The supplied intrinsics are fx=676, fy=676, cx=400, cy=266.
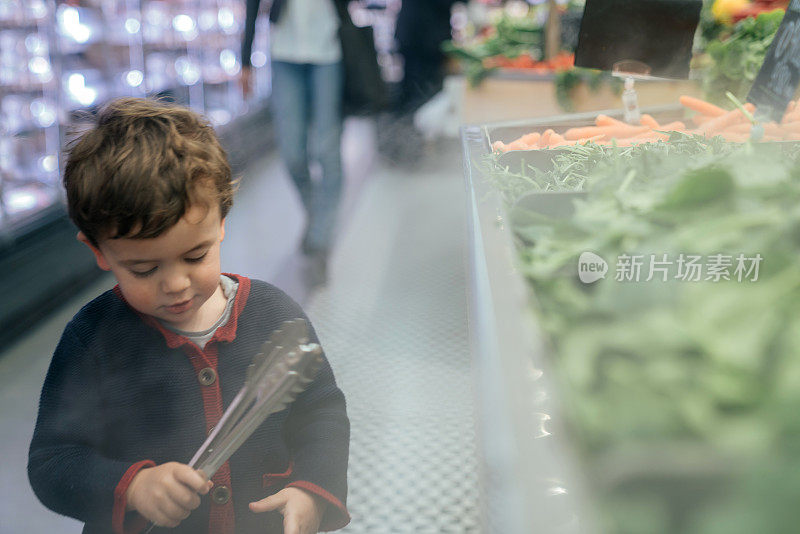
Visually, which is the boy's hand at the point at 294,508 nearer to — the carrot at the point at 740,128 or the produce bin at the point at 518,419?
the produce bin at the point at 518,419

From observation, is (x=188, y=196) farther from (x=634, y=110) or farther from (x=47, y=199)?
(x=47, y=199)

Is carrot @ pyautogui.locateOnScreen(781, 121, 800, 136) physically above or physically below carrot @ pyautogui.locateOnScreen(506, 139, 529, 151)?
above

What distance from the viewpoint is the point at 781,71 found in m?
1.46

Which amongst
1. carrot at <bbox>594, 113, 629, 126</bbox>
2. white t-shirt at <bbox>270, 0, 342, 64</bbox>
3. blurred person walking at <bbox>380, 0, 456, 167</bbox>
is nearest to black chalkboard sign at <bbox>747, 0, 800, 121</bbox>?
carrot at <bbox>594, 113, 629, 126</bbox>

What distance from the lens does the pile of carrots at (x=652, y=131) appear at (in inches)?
53.6

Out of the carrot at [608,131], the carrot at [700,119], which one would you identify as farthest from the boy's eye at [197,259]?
the carrot at [700,119]

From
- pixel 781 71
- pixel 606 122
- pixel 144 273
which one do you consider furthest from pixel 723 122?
pixel 144 273

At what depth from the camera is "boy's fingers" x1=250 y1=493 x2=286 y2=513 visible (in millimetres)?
886

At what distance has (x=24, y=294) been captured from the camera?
198cm

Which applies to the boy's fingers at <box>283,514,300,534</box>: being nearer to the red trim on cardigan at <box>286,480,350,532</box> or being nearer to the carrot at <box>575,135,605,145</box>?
the red trim on cardigan at <box>286,480,350,532</box>

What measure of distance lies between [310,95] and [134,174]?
1550mm

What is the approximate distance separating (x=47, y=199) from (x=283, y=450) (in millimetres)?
2701

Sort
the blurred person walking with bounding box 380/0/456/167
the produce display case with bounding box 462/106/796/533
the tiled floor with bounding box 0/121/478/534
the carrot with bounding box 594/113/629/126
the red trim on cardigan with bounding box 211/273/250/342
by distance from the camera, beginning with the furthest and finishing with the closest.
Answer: the blurred person walking with bounding box 380/0/456/167
the carrot with bounding box 594/113/629/126
the tiled floor with bounding box 0/121/478/534
the red trim on cardigan with bounding box 211/273/250/342
the produce display case with bounding box 462/106/796/533

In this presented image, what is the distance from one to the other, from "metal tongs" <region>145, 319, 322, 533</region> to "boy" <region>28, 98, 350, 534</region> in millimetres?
20
